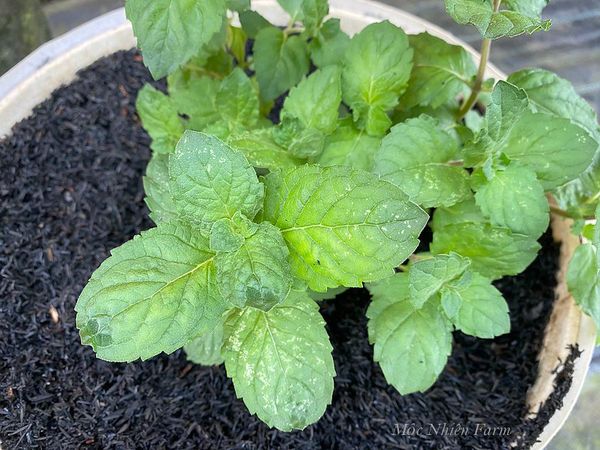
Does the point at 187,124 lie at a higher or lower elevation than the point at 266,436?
higher

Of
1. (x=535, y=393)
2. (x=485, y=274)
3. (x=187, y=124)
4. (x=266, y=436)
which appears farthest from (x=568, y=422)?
(x=187, y=124)

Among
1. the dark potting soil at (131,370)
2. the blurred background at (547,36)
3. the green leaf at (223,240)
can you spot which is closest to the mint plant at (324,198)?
the green leaf at (223,240)

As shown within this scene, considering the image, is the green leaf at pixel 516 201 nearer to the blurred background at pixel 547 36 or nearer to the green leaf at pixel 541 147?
the green leaf at pixel 541 147

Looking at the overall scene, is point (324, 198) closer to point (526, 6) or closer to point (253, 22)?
point (526, 6)

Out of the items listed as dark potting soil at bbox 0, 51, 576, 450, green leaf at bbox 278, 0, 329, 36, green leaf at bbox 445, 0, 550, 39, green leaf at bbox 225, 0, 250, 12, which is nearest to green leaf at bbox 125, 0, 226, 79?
green leaf at bbox 225, 0, 250, 12

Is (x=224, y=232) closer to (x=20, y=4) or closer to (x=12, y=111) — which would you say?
(x=12, y=111)
